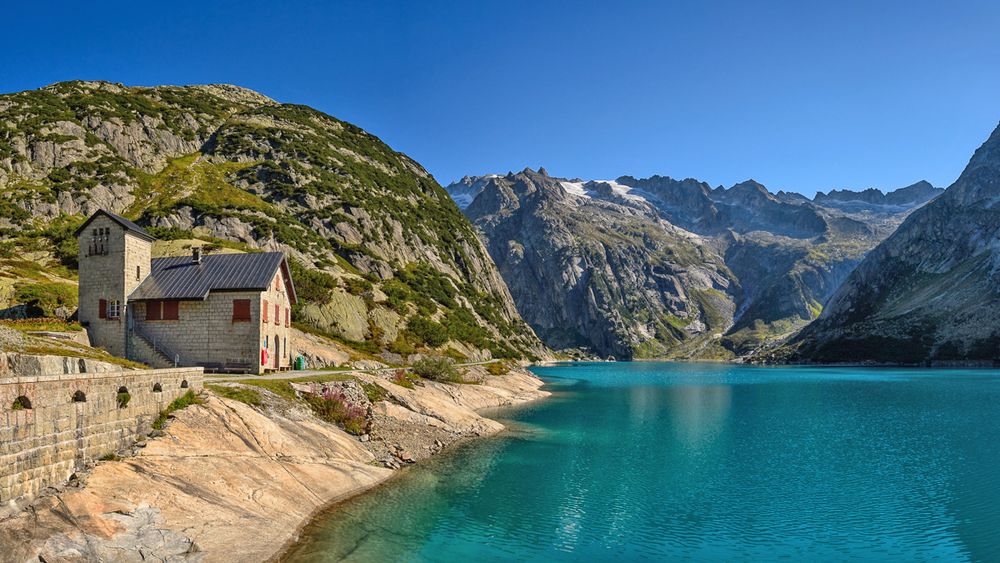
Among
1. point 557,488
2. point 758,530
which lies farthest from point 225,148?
point 758,530

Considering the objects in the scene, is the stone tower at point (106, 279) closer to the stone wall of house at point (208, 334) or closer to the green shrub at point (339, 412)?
the stone wall of house at point (208, 334)

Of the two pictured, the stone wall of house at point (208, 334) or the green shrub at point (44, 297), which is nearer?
the stone wall of house at point (208, 334)

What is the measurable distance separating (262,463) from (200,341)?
2326cm

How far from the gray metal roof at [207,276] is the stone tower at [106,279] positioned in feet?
5.02

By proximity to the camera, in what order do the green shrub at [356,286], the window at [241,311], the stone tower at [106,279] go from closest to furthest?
the stone tower at [106,279], the window at [241,311], the green shrub at [356,286]

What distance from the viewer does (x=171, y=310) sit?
49.0 meters

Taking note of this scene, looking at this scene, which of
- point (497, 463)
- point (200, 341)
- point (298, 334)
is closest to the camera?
point (497, 463)

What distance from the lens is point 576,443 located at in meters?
51.8

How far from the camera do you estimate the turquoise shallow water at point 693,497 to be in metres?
25.9

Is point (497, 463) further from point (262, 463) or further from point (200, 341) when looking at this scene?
point (200, 341)

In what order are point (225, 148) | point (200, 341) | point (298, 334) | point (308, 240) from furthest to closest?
point (225, 148) < point (308, 240) < point (298, 334) < point (200, 341)

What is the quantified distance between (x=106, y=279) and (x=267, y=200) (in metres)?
94.2

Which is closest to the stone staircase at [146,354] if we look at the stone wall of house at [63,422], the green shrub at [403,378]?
the green shrub at [403,378]

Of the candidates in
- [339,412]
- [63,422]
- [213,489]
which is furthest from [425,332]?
[63,422]
